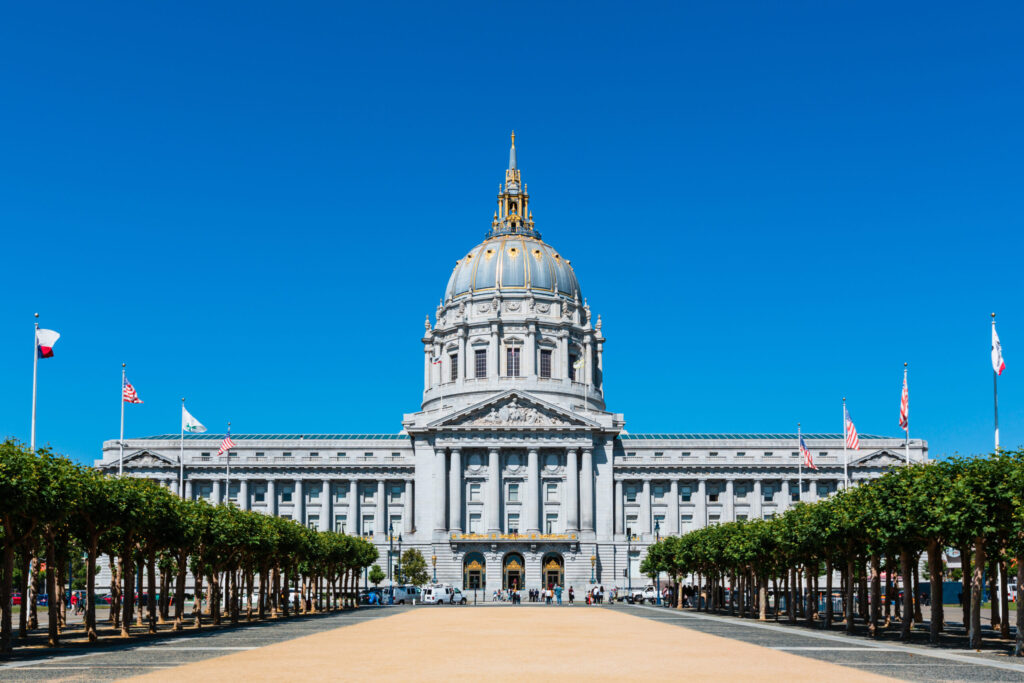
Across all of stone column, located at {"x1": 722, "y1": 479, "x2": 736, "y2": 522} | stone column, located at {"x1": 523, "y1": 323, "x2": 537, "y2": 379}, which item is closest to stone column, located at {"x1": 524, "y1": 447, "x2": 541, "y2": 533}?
stone column, located at {"x1": 523, "y1": 323, "x2": 537, "y2": 379}

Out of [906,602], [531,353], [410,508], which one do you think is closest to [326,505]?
[410,508]

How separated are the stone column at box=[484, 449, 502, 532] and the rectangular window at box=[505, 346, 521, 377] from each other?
917 inches

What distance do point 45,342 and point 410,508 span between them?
109505 millimetres

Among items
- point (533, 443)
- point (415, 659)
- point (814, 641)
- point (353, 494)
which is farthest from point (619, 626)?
point (353, 494)

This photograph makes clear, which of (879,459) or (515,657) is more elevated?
(879,459)

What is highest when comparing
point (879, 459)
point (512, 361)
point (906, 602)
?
point (512, 361)

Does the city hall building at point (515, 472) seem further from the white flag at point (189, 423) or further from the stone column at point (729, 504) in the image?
the white flag at point (189, 423)

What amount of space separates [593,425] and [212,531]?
94901 millimetres

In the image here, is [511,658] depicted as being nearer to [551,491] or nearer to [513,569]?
[513,569]

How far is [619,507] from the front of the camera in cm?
16575

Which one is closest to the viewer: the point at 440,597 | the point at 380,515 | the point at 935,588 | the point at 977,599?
the point at 977,599

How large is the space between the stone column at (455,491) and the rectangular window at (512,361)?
24.3m

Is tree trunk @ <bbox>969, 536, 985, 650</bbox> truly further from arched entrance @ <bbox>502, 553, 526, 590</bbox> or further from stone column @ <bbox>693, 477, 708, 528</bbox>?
stone column @ <bbox>693, 477, 708, 528</bbox>

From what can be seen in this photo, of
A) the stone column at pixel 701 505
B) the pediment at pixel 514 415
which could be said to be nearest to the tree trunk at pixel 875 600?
the pediment at pixel 514 415
